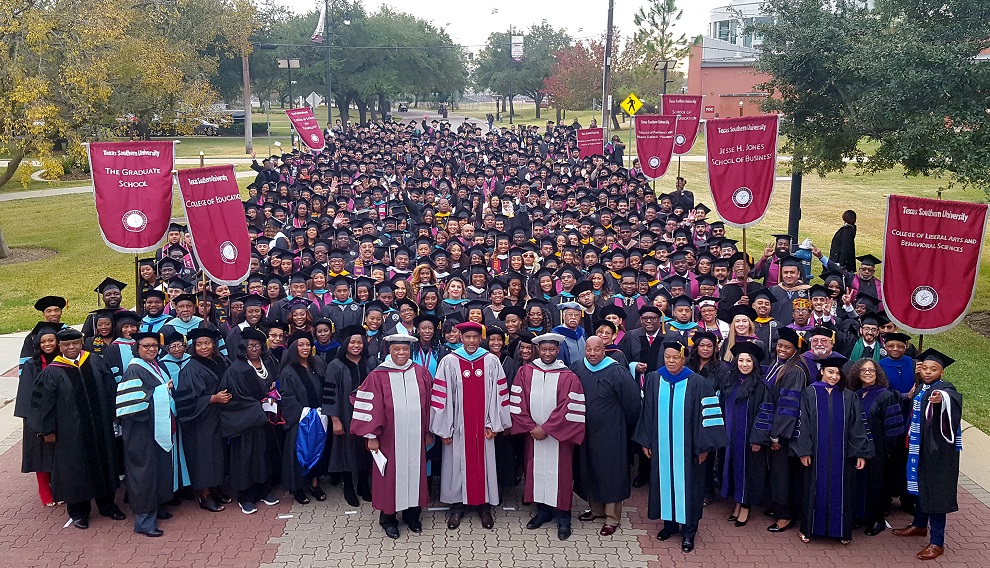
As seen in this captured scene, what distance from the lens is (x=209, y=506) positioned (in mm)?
7938

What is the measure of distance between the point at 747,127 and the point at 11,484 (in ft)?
28.1

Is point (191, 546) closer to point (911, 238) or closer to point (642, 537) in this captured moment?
point (642, 537)

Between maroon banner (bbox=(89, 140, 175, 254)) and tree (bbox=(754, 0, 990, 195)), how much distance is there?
9.72m

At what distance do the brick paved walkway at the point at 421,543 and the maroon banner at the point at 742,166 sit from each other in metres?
3.68

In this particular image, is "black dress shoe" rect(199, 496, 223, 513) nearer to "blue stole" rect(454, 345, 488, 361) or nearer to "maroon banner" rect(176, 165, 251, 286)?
"maroon banner" rect(176, 165, 251, 286)

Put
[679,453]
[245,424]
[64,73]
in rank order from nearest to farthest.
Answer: [679,453], [245,424], [64,73]

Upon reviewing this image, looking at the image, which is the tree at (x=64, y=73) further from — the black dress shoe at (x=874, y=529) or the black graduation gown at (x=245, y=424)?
the black dress shoe at (x=874, y=529)

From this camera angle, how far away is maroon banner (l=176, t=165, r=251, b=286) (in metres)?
8.89

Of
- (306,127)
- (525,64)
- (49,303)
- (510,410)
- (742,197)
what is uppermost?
(525,64)

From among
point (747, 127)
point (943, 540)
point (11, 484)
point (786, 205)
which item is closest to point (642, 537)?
point (943, 540)

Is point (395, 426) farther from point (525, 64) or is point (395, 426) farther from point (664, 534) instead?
point (525, 64)

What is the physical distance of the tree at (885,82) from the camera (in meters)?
12.0

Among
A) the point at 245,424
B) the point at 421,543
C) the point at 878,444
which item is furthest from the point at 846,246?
the point at 245,424

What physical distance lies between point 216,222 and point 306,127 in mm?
16597
